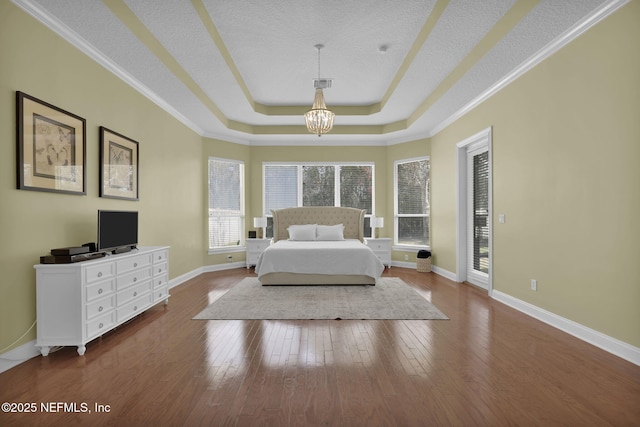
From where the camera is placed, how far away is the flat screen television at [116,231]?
11.7ft

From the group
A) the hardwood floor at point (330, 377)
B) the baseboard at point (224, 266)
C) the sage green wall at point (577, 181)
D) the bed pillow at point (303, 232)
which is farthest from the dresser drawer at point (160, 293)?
the sage green wall at point (577, 181)

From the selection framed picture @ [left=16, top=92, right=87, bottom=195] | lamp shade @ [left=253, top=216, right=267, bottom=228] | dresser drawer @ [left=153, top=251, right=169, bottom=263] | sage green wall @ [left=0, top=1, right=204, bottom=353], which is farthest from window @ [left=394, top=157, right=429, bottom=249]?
framed picture @ [left=16, top=92, right=87, bottom=195]

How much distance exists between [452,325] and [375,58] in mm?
3463

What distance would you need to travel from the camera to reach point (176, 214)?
6.05 m

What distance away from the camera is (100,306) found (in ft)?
10.6

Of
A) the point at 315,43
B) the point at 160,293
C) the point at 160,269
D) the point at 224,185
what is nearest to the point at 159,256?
the point at 160,269

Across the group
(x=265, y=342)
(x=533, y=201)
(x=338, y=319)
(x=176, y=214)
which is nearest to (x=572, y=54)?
(x=533, y=201)

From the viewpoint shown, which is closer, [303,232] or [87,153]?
[87,153]

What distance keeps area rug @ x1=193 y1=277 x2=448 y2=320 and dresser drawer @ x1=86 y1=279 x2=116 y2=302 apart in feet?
3.24

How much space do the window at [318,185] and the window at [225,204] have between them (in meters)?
0.61

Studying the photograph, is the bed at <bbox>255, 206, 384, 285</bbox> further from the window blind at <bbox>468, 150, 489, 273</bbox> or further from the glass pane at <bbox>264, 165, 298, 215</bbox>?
the glass pane at <bbox>264, 165, 298, 215</bbox>

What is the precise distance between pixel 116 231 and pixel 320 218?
479cm

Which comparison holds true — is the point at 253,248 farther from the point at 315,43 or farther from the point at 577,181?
the point at 577,181

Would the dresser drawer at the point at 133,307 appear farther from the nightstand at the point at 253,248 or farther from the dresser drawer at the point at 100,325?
the nightstand at the point at 253,248
